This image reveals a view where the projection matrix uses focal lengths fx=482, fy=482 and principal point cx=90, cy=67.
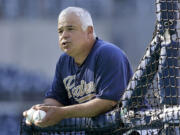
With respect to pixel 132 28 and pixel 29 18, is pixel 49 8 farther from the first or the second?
pixel 132 28

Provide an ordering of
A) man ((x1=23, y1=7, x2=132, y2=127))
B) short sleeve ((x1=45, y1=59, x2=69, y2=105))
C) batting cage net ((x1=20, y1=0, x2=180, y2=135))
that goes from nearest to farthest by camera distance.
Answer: batting cage net ((x1=20, y1=0, x2=180, y2=135))
man ((x1=23, y1=7, x2=132, y2=127))
short sleeve ((x1=45, y1=59, x2=69, y2=105))

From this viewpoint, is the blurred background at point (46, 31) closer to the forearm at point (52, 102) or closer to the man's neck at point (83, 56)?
the forearm at point (52, 102)

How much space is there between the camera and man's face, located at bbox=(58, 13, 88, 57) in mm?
2635

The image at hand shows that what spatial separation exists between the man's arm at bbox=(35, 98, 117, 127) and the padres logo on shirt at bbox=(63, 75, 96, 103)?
6.5 inches

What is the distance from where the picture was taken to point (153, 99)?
88.4 inches

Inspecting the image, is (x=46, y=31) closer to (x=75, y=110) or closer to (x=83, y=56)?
(x=83, y=56)

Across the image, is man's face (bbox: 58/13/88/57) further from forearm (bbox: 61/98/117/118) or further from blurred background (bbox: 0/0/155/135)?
blurred background (bbox: 0/0/155/135)

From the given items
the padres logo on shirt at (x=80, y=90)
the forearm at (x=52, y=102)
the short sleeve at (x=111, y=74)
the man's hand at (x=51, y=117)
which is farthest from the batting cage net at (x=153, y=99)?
the forearm at (x=52, y=102)

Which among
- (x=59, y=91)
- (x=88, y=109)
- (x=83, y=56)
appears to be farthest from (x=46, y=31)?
(x=88, y=109)

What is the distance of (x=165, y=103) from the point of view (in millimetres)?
2064

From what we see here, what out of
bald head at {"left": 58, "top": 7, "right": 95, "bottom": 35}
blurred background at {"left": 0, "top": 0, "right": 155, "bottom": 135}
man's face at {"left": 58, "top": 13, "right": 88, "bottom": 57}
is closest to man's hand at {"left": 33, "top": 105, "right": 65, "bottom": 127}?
man's face at {"left": 58, "top": 13, "right": 88, "bottom": 57}

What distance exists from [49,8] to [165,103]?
34.2 ft

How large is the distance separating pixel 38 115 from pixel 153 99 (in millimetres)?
541

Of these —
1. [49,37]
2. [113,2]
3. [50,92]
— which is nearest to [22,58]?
[49,37]
